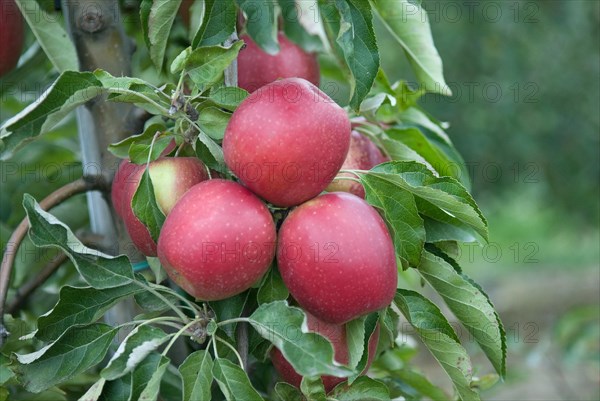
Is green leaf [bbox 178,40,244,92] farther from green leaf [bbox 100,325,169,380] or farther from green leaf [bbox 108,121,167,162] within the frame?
green leaf [bbox 100,325,169,380]

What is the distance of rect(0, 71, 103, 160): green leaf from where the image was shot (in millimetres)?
678

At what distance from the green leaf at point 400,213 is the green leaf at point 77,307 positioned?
24 centimetres

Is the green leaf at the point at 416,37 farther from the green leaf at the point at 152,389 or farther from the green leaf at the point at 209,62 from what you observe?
the green leaf at the point at 152,389

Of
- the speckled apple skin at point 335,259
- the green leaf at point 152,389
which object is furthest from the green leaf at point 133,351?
the speckled apple skin at point 335,259

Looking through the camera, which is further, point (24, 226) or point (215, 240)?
point (24, 226)

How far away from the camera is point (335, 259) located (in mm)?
684

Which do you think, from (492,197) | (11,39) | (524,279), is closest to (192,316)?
(11,39)

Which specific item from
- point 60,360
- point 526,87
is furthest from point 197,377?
point 526,87

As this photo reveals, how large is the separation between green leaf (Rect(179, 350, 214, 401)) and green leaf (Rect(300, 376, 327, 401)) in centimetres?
9

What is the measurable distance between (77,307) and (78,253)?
5cm

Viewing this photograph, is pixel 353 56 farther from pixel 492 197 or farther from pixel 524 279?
pixel 524 279

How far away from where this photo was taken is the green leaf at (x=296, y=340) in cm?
61

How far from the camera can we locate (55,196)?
2.83 feet

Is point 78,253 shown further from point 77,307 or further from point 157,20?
point 157,20
